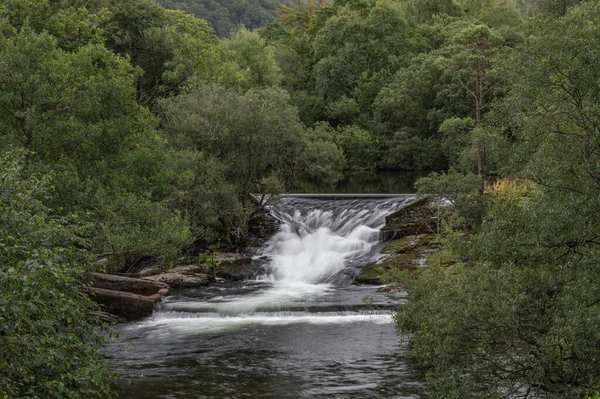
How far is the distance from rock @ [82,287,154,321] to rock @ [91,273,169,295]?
0.41 metres

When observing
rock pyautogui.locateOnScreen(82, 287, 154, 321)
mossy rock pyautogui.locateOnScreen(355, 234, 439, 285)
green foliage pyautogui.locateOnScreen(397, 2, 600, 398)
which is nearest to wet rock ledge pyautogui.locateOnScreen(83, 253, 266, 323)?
rock pyautogui.locateOnScreen(82, 287, 154, 321)

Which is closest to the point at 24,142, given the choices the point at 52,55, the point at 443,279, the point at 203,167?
the point at 52,55

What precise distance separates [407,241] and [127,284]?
47.8ft

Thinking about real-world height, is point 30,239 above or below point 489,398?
above

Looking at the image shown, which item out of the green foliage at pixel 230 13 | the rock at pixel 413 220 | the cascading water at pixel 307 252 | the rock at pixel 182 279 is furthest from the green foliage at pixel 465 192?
the green foliage at pixel 230 13

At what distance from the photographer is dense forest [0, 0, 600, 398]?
36.7 ft

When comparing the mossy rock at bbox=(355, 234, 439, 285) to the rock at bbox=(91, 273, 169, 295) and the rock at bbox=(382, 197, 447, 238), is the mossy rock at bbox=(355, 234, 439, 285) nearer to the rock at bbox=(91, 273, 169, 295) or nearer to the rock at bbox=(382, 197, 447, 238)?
the rock at bbox=(382, 197, 447, 238)

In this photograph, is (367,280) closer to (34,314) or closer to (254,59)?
(34,314)

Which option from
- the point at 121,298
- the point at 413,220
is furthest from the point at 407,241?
the point at 121,298

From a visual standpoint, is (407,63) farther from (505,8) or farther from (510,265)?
(510,265)

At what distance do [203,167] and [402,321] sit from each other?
17332 mm

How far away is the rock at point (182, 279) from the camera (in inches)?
1216

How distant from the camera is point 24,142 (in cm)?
2295

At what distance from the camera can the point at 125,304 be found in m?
26.0
